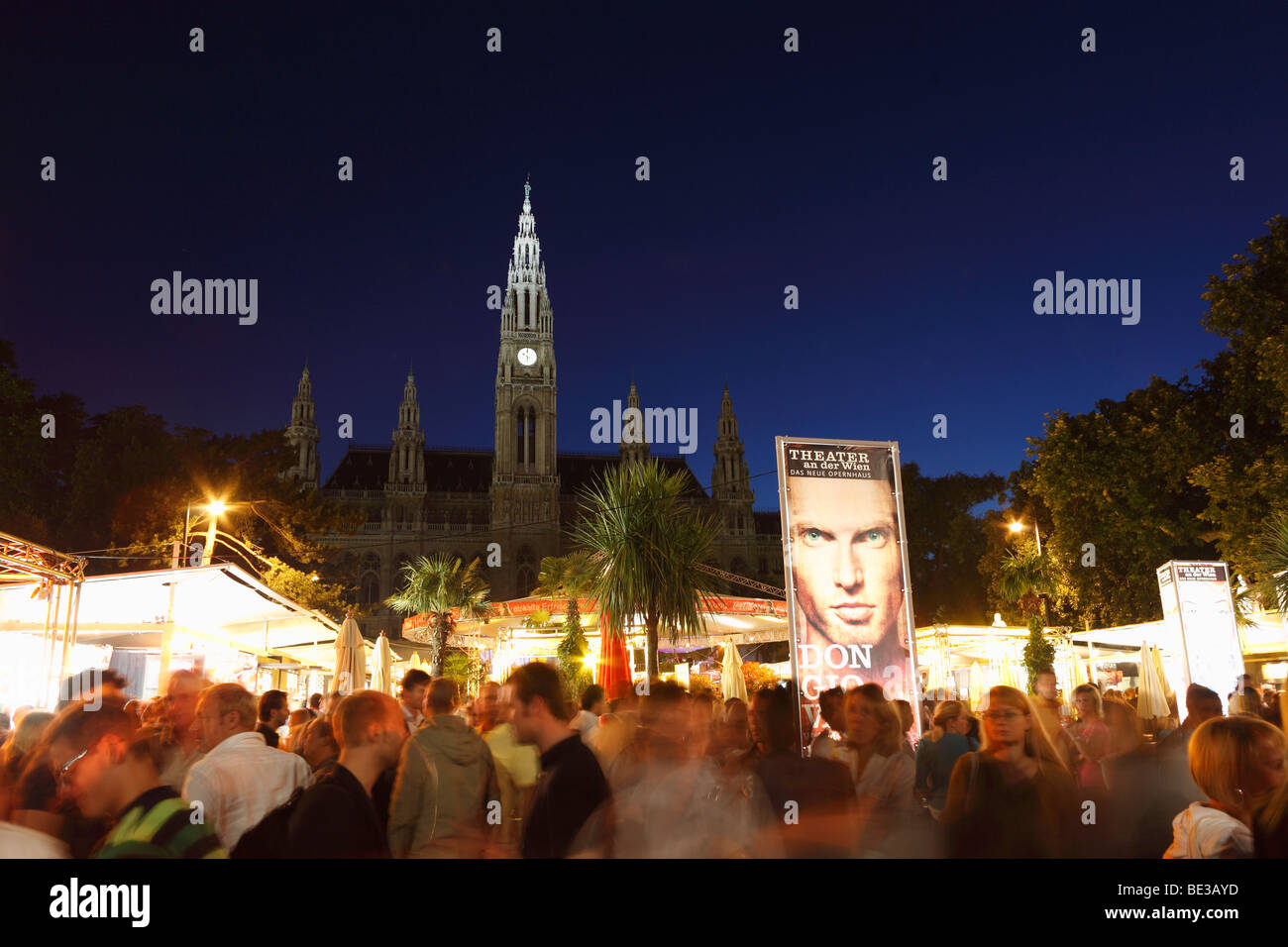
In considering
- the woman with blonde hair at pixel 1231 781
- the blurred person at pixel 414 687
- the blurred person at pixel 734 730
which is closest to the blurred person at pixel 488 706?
the blurred person at pixel 414 687

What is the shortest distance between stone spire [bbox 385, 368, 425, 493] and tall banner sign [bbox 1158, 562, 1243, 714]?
6363cm

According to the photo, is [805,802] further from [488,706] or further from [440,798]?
[488,706]

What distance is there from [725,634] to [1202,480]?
12580 mm

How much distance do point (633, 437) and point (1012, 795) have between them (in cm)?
6791

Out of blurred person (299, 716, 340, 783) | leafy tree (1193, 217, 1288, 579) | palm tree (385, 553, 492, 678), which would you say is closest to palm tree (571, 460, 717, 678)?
blurred person (299, 716, 340, 783)

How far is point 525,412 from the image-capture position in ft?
227

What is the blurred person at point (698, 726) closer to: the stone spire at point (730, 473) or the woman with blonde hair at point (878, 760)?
the woman with blonde hair at point (878, 760)

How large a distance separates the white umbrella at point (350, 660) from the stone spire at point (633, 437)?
186 ft

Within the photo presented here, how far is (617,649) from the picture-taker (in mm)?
12820

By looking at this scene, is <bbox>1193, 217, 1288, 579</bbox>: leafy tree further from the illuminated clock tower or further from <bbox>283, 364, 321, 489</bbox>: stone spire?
<bbox>283, 364, 321, 489</bbox>: stone spire

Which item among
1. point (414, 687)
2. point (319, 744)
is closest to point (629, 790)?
point (319, 744)
